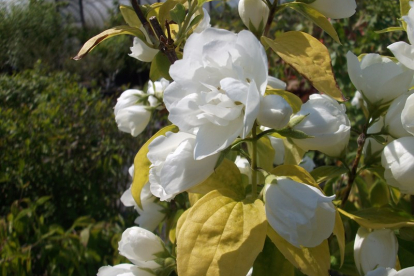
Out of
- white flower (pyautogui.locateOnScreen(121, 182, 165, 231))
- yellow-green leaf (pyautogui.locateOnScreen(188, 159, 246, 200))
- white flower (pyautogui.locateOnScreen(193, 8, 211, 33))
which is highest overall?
white flower (pyautogui.locateOnScreen(193, 8, 211, 33))

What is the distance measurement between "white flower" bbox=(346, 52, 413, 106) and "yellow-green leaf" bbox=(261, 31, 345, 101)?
0.20 feet

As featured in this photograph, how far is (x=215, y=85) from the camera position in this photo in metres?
0.41

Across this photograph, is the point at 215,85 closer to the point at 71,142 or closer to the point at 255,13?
the point at 255,13

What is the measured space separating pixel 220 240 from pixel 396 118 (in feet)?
0.85

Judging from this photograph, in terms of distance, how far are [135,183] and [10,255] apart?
2.92 feet

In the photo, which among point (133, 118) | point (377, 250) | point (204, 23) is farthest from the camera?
point (133, 118)

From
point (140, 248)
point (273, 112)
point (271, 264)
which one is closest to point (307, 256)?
point (271, 264)

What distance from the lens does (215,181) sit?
0.48m

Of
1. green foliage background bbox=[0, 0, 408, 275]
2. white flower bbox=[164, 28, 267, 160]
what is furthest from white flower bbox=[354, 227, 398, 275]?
green foliage background bbox=[0, 0, 408, 275]

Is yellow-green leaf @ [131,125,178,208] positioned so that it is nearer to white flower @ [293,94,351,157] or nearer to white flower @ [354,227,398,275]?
white flower @ [293,94,351,157]

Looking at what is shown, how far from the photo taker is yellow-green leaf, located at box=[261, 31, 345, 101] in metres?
0.44

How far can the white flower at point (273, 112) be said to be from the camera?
1.25 feet

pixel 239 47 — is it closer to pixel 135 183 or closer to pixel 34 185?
pixel 135 183

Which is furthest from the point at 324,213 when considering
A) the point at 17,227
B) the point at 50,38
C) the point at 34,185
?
the point at 50,38
